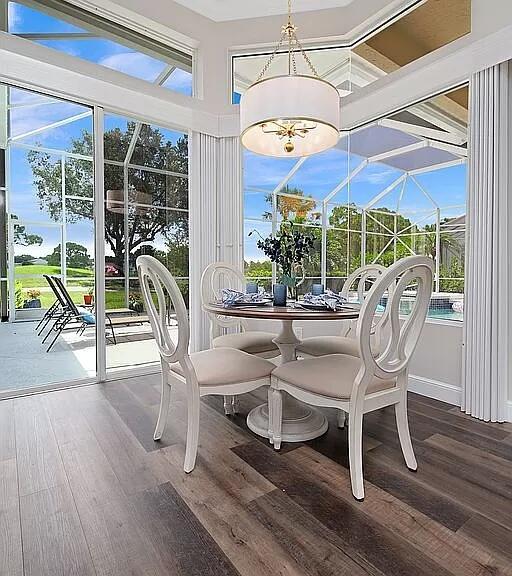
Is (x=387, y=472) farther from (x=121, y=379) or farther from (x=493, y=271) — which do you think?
(x=121, y=379)

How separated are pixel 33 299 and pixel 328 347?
9.44 ft

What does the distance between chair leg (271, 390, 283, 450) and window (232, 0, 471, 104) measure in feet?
9.48

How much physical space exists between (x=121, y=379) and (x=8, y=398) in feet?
2.76

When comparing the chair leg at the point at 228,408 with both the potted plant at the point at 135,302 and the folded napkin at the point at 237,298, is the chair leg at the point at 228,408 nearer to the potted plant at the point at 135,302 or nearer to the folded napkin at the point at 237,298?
the folded napkin at the point at 237,298

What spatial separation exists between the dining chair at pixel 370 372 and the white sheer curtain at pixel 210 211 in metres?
1.99

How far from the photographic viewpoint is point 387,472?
181cm

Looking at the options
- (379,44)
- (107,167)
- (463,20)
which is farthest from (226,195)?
(463,20)

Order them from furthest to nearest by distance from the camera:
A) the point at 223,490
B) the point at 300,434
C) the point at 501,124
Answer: the point at 501,124 < the point at 300,434 < the point at 223,490

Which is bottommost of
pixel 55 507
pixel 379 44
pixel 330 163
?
pixel 55 507

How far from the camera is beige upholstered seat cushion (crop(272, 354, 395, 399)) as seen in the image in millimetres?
1714

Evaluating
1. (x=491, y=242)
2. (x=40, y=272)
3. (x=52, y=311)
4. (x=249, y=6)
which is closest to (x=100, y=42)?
(x=249, y=6)

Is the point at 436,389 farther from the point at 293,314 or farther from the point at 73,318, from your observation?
the point at 73,318

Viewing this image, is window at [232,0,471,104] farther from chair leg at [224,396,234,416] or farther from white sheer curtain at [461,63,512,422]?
chair leg at [224,396,234,416]

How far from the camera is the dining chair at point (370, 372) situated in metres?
1.57
